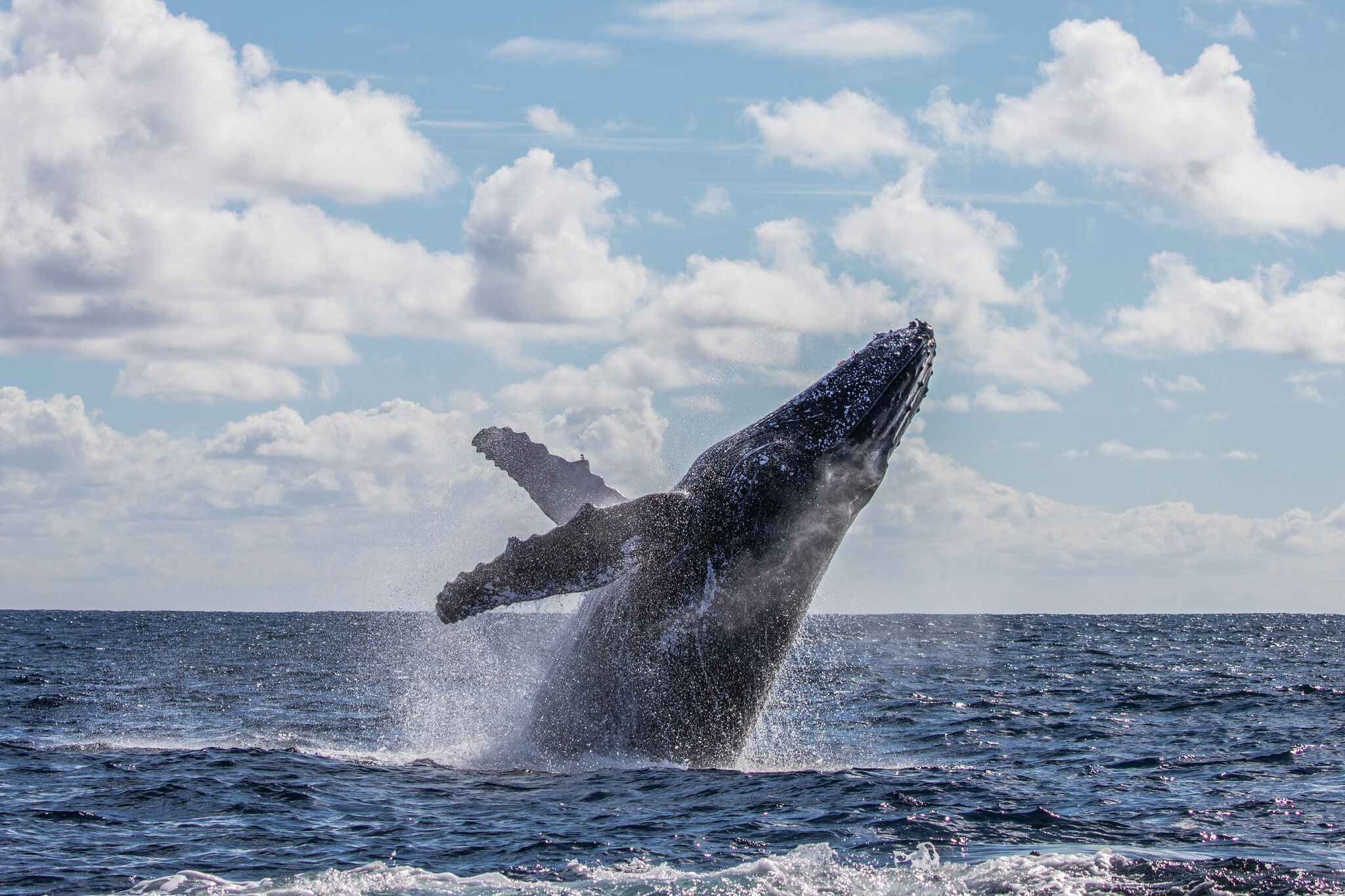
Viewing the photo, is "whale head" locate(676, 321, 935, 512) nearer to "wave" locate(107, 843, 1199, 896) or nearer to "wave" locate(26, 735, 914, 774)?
"wave" locate(26, 735, 914, 774)

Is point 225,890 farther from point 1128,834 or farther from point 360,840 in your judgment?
point 1128,834

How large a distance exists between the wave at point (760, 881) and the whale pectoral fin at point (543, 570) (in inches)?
94.8

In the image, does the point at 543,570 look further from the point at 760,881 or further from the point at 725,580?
the point at 760,881

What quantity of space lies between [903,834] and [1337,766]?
6.60 meters

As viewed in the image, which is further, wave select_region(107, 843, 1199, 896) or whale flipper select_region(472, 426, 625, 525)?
whale flipper select_region(472, 426, 625, 525)

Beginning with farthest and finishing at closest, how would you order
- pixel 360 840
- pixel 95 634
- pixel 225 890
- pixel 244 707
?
pixel 95 634 → pixel 244 707 → pixel 360 840 → pixel 225 890

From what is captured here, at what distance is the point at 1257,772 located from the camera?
1224 centimetres

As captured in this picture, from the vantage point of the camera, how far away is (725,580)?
34.3 feet

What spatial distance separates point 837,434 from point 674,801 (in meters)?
3.47

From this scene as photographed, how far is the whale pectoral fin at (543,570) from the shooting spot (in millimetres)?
9500

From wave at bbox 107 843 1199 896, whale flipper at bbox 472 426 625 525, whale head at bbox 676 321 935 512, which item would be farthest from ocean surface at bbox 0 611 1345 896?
whale head at bbox 676 321 935 512

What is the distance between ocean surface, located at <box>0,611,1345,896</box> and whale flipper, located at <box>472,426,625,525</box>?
1399 mm

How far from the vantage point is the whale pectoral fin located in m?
9.50

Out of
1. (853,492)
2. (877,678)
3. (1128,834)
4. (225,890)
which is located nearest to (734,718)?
(853,492)
